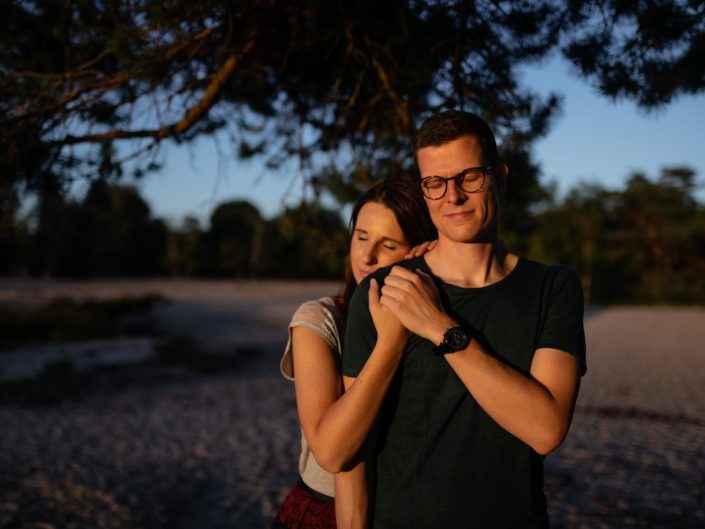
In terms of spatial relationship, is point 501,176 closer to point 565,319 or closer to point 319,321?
point 565,319

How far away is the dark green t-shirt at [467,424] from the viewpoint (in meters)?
1.43

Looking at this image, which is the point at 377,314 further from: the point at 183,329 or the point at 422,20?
the point at 183,329

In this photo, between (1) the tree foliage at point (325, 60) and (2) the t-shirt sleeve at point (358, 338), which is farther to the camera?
(1) the tree foliage at point (325, 60)

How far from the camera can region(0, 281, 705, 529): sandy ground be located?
201 inches

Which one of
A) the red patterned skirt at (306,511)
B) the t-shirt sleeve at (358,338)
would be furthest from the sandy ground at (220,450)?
the t-shirt sleeve at (358,338)

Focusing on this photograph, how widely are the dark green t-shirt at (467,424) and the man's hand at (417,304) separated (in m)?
0.11

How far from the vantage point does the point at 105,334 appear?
17719mm

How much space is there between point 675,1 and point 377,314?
8.09ft

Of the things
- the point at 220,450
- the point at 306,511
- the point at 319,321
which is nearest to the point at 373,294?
the point at 319,321

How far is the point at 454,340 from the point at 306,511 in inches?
35.1

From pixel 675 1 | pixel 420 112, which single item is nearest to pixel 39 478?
pixel 420 112

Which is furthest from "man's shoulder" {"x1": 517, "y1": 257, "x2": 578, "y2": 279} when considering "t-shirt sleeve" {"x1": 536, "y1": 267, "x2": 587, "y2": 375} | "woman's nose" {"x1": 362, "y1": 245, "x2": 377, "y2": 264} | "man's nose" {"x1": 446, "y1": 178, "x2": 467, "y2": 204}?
"woman's nose" {"x1": 362, "y1": 245, "x2": 377, "y2": 264}

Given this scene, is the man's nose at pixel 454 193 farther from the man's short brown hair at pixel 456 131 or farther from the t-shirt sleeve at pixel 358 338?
the t-shirt sleeve at pixel 358 338

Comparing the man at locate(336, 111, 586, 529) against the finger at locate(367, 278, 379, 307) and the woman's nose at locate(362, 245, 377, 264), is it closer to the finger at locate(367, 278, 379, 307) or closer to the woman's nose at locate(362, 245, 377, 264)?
the finger at locate(367, 278, 379, 307)
